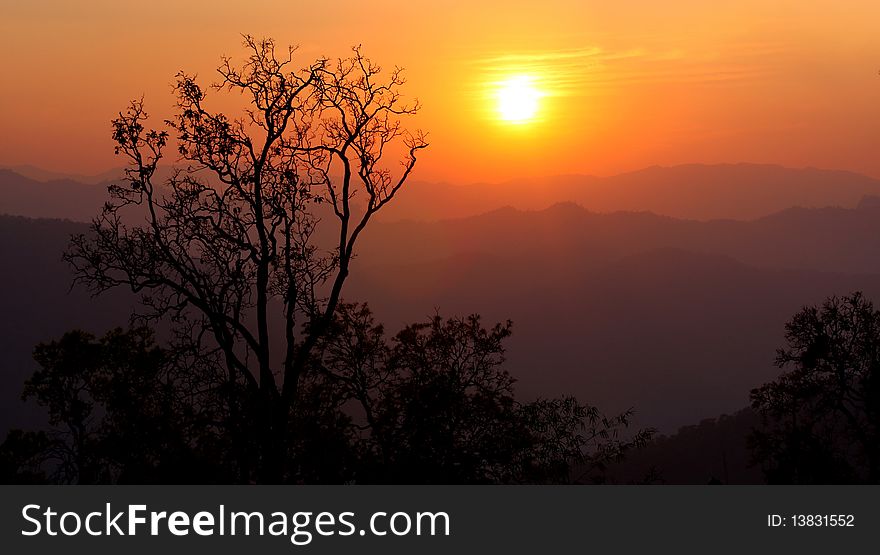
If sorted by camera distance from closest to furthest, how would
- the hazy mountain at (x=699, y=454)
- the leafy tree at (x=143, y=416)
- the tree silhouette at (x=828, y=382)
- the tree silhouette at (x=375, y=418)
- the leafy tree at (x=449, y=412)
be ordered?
the leafy tree at (x=143, y=416)
the tree silhouette at (x=375, y=418)
the leafy tree at (x=449, y=412)
the tree silhouette at (x=828, y=382)
the hazy mountain at (x=699, y=454)

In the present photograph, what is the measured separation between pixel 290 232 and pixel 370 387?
492 centimetres

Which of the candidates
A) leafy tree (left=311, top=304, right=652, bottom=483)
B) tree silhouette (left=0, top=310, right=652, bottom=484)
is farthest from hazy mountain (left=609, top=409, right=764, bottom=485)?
tree silhouette (left=0, top=310, right=652, bottom=484)

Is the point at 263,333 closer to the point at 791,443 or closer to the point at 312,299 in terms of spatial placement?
the point at 312,299

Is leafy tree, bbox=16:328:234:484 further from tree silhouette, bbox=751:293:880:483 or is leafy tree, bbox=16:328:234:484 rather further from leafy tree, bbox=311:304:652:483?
tree silhouette, bbox=751:293:880:483

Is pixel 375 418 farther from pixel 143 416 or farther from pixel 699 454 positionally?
pixel 699 454

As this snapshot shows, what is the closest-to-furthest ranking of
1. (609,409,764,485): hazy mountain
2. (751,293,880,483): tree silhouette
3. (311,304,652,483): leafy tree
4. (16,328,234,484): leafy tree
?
(16,328,234,484): leafy tree
(311,304,652,483): leafy tree
(751,293,880,483): tree silhouette
(609,409,764,485): hazy mountain

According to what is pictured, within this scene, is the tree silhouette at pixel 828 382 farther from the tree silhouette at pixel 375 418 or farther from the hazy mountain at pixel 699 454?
the hazy mountain at pixel 699 454

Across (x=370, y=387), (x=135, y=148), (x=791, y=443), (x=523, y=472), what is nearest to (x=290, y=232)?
(x=135, y=148)

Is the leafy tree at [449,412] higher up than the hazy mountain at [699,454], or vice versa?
the hazy mountain at [699,454]

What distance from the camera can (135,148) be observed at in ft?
59.3

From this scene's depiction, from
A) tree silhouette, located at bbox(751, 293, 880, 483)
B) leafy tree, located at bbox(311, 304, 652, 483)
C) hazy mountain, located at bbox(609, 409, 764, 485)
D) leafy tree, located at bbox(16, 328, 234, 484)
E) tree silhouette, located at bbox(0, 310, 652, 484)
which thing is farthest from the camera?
hazy mountain, located at bbox(609, 409, 764, 485)

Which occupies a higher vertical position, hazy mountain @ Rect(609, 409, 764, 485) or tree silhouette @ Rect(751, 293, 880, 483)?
hazy mountain @ Rect(609, 409, 764, 485)

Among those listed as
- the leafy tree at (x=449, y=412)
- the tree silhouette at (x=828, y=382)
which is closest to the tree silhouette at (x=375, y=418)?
the leafy tree at (x=449, y=412)

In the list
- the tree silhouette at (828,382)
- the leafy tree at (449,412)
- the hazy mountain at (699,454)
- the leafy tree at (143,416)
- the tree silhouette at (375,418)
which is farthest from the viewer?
the hazy mountain at (699,454)
